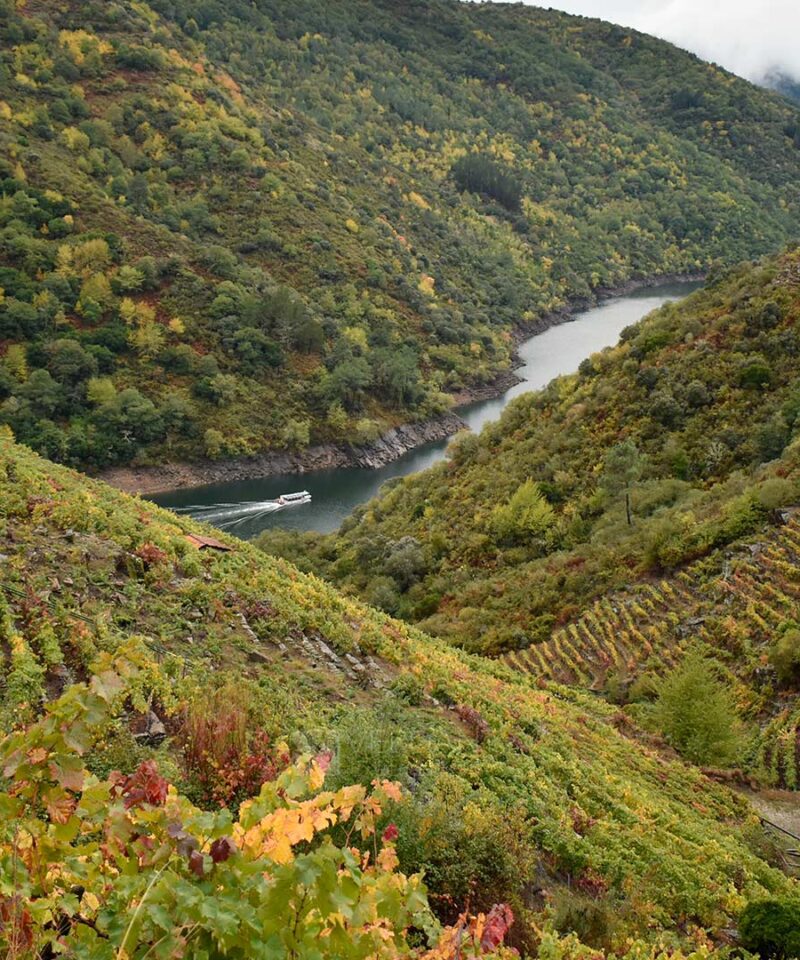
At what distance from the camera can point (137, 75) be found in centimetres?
10994

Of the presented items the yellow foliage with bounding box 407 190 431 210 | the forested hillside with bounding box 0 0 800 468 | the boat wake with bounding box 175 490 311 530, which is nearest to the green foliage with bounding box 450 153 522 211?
the forested hillside with bounding box 0 0 800 468

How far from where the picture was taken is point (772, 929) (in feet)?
27.3

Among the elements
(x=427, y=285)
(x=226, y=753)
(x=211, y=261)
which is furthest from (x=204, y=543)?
(x=427, y=285)

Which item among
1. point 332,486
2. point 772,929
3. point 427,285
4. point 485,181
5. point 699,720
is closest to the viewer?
point 772,929

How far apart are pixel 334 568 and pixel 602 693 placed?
19300 millimetres

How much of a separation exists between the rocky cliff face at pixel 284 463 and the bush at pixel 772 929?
6122 centimetres

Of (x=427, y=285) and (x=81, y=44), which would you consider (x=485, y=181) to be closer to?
(x=427, y=285)

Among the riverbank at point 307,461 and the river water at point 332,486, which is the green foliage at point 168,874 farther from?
the riverbank at point 307,461

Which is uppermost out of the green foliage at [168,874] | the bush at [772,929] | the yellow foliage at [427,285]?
the yellow foliage at [427,285]

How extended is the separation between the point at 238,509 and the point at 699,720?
50.3 metres

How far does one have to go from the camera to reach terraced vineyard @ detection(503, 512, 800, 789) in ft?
66.0

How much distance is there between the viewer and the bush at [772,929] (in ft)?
26.5

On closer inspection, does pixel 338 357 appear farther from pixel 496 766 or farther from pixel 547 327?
pixel 496 766

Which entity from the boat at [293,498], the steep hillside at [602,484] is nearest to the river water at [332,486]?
the boat at [293,498]
